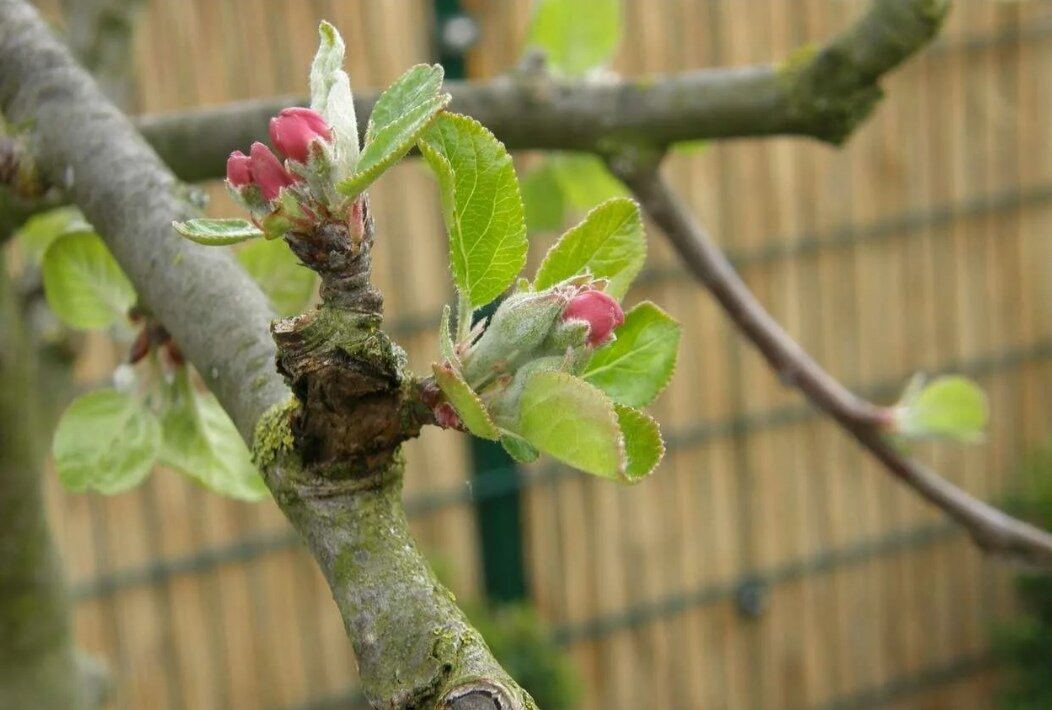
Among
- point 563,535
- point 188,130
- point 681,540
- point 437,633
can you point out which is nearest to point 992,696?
point 681,540

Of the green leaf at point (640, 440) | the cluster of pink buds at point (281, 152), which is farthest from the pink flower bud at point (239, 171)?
the green leaf at point (640, 440)

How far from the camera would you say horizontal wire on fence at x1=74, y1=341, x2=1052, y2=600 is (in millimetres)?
2242

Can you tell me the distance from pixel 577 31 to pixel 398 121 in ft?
2.01

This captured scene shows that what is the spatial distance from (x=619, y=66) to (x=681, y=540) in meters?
1.07

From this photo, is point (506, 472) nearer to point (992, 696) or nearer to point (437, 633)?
point (992, 696)

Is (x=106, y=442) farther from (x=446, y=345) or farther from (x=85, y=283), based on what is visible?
(x=446, y=345)

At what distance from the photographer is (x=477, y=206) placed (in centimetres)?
35

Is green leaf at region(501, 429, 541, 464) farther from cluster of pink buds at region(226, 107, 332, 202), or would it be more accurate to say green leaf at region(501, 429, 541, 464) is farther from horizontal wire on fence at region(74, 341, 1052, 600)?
horizontal wire on fence at region(74, 341, 1052, 600)

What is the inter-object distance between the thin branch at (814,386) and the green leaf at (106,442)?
36cm

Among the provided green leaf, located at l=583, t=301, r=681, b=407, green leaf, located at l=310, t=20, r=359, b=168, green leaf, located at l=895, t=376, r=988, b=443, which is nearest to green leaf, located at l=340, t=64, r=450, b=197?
green leaf, located at l=310, t=20, r=359, b=168

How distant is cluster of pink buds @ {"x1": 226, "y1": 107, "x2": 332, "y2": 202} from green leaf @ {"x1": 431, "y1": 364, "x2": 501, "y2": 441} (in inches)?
2.4

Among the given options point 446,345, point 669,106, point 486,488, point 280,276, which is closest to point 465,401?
point 446,345

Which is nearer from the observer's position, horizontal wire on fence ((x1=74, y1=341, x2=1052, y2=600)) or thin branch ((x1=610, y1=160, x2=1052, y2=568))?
thin branch ((x1=610, y1=160, x2=1052, y2=568))

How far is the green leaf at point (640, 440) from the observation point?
34 centimetres
